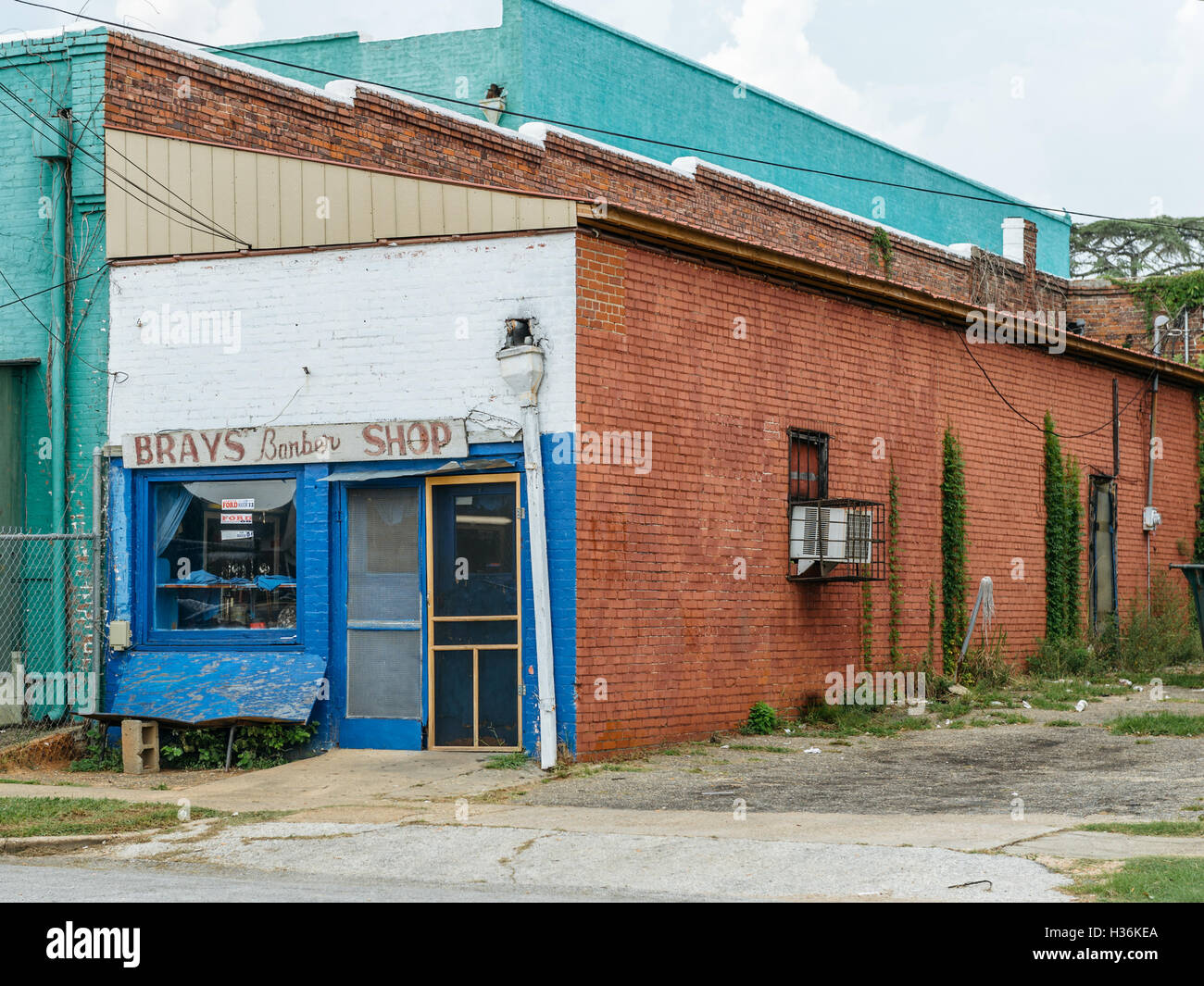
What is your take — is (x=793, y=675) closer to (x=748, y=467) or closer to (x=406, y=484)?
(x=748, y=467)

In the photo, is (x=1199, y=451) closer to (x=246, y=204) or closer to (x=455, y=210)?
(x=455, y=210)

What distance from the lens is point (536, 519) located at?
1214cm

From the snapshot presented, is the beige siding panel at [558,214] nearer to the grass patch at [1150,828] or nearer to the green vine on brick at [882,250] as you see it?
the grass patch at [1150,828]

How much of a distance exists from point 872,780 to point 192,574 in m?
6.66

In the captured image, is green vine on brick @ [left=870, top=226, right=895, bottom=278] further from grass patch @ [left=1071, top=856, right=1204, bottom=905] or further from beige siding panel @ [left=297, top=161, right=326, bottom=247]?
grass patch @ [left=1071, top=856, right=1204, bottom=905]

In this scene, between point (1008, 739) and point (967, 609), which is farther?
point (967, 609)

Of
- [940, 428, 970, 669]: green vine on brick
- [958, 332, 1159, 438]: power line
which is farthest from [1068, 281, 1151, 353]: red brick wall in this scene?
[940, 428, 970, 669]: green vine on brick

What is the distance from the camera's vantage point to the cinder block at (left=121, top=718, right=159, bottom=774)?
41.5 ft

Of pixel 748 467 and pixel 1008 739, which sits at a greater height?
pixel 748 467

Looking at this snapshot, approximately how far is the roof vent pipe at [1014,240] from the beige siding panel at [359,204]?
55.5 ft

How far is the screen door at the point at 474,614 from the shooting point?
12633 mm

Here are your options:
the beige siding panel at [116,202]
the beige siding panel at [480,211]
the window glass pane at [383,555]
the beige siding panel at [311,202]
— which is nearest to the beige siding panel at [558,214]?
the beige siding panel at [480,211]

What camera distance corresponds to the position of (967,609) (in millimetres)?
17766

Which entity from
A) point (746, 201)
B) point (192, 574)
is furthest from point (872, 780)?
point (746, 201)
